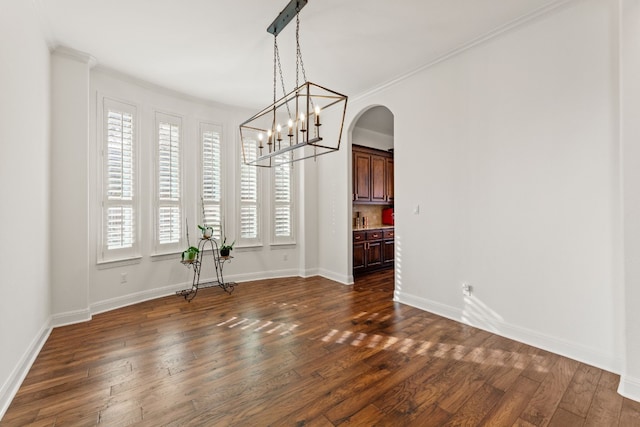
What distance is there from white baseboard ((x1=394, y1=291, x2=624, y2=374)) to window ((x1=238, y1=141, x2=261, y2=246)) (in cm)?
312

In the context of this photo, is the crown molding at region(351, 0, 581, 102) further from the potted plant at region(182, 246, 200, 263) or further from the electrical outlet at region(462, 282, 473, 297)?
the potted plant at region(182, 246, 200, 263)

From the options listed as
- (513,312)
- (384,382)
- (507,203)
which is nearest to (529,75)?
(507,203)

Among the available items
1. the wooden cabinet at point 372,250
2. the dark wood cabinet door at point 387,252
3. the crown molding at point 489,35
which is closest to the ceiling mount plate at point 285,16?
the crown molding at point 489,35

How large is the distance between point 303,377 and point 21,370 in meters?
2.26

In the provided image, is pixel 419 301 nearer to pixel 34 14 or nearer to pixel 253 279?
pixel 253 279

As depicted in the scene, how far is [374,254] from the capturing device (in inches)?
234

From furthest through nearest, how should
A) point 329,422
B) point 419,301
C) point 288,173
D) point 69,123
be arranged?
point 288,173
point 419,301
point 69,123
point 329,422

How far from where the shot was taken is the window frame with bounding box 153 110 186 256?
14.5ft

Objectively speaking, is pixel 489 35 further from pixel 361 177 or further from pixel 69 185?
pixel 69 185

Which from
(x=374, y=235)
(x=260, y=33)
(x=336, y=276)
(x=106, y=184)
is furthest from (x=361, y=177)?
(x=106, y=184)

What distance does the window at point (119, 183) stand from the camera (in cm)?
390

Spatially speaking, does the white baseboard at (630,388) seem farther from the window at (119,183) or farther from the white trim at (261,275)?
the window at (119,183)

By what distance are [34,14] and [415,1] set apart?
139 inches

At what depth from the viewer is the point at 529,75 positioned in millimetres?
2857
